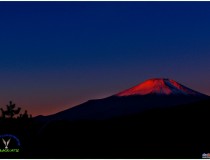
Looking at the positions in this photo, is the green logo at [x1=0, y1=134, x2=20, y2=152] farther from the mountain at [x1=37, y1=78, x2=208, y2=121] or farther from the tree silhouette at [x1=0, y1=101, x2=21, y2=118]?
the mountain at [x1=37, y1=78, x2=208, y2=121]

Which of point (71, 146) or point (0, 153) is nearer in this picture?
point (0, 153)

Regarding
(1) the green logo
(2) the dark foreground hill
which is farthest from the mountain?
(1) the green logo

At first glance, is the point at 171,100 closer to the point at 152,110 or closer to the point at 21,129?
the point at 152,110

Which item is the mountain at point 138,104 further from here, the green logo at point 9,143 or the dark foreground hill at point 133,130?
the green logo at point 9,143

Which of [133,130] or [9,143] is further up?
[133,130]

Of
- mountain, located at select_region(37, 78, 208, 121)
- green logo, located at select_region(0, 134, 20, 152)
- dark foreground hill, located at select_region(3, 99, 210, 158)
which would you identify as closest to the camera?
green logo, located at select_region(0, 134, 20, 152)

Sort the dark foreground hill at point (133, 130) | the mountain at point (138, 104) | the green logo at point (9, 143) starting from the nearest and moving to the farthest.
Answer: the green logo at point (9, 143) < the dark foreground hill at point (133, 130) < the mountain at point (138, 104)

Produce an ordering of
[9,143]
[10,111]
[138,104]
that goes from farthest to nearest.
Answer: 1. [138,104]
2. [10,111]
3. [9,143]

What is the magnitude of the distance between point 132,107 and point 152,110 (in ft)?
46.5

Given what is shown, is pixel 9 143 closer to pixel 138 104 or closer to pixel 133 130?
pixel 133 130

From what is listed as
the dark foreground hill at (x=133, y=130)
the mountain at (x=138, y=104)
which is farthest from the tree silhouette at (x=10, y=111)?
the mountain at (x=138, y=104)

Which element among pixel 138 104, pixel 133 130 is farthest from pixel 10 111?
pixel 138 104

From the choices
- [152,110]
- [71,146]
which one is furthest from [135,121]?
[71,146]

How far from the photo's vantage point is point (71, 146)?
36.2m
